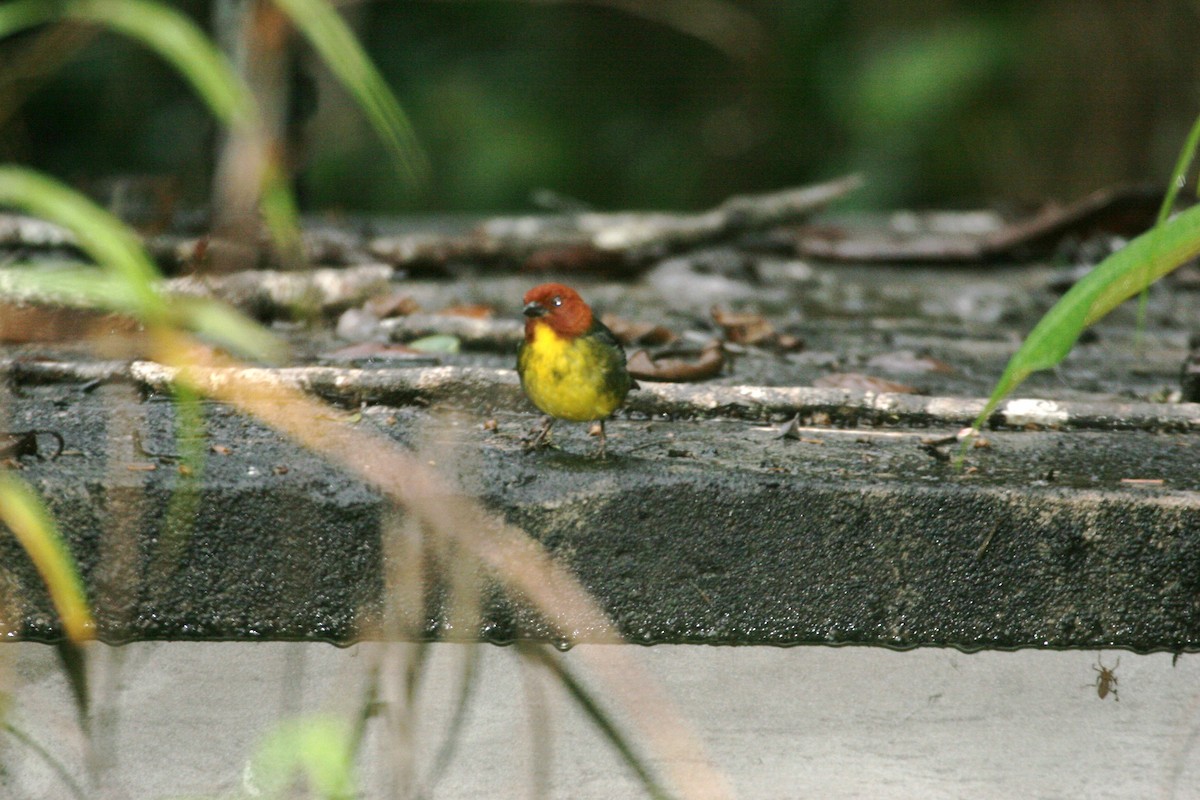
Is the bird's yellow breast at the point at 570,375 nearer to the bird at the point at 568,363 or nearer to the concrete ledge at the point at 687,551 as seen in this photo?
the bird at the point at 568,363

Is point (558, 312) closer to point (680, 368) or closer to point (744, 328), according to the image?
point (680, 368)

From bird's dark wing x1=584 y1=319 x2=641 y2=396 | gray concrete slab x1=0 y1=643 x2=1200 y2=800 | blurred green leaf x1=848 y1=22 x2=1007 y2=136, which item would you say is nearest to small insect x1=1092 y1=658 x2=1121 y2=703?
gray concrete slab x1=0 y1=643 x2=1200 y2=800

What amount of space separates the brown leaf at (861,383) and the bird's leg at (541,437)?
2.43 feet

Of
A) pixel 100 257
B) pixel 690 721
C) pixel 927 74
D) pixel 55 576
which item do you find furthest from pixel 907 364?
pixel 927 74

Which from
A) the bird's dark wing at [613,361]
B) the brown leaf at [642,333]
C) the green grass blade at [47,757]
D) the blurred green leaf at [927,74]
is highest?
the blurred green leaf at [927,74]

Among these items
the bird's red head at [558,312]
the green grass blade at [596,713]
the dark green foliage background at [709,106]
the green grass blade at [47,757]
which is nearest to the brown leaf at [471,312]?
the bird's red head at [558,312]

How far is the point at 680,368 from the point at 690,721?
114 cm

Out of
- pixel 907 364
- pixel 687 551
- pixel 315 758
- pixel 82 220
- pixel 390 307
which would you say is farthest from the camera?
pixel 390 307

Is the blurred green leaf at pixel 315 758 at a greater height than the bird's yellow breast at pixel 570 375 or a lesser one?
lesser

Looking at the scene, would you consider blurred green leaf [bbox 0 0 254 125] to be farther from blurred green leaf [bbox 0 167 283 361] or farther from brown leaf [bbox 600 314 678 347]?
brown leaf [bbox 600 314 678 347]

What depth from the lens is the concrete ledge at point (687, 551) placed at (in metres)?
2.17

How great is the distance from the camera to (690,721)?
2100mm

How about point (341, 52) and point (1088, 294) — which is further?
point (1088, 294)

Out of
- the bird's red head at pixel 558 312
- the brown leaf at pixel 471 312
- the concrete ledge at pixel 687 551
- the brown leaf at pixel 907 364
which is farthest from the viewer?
the brown leaf at pixel 471 312
